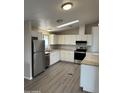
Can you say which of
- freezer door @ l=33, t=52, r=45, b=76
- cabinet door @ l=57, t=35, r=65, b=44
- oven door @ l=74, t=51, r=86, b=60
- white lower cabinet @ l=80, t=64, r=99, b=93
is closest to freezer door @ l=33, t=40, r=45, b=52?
freezer door @ l=33, t=52, r=45, b=76

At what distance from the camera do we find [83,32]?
24.9 feet

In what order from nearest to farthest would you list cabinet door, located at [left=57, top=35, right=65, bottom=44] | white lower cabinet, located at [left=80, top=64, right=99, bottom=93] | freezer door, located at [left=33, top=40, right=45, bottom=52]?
white lower cabinet, located at [left=80, top=64, right=99, bottom=93], freezer door, located at [left=33, top=40, right=45, bottom=52], cabinet door, located at [left=57, top=35, right=65, bottom=44]

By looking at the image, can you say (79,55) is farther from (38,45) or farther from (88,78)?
(88,78)

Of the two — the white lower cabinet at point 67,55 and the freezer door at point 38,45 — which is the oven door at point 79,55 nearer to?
the white lower cabinet at point 67,55

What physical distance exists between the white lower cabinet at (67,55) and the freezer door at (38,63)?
2906 millimetres

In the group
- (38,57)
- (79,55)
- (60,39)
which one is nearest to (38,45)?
(38,57)

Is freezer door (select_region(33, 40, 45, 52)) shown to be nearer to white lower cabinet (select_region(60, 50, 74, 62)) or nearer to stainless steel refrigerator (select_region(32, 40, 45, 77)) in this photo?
stainless steel refrigerator (select_region(32, 40, 45, 77))

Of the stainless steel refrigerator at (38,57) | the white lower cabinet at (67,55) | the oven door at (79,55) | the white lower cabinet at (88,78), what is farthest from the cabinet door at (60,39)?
the white lower cabinet at (88,78)

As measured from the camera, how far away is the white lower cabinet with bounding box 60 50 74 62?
25.8 feet

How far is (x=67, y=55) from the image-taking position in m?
8.03

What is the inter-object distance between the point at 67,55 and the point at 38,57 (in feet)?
10.9
